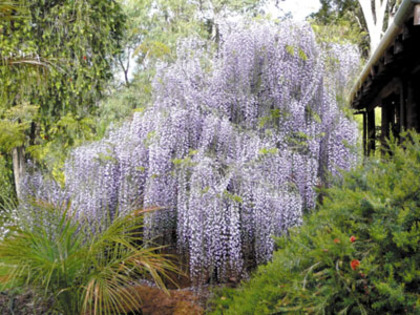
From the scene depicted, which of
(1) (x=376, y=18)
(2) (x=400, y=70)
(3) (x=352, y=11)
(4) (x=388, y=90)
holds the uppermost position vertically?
(3) (x=352, y=11)

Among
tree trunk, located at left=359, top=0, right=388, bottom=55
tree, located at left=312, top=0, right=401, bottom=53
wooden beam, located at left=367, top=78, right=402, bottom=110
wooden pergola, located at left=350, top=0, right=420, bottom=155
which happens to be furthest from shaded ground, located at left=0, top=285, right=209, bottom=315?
tree, located at left=312, top=0, right=401, bottom=53

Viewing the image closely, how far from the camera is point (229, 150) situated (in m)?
4.72

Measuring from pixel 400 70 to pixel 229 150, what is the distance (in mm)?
2341

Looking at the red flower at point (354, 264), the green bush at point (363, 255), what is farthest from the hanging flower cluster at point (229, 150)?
the red flower at point (354, 264)

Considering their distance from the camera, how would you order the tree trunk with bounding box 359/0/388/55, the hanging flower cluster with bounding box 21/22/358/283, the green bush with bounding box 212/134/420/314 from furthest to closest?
the tree trunk with bounding box 359/0/388/55
the hanging flower cluster with bounding box 21/22/358/283
the green bush with bounding box 212/134/420/314

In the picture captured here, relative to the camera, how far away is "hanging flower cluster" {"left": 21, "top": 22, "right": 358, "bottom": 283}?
4.32 metres

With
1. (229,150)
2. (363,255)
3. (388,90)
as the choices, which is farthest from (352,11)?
(363,255)

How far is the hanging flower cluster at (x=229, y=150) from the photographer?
4324 millimetres

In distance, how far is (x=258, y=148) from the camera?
463cm

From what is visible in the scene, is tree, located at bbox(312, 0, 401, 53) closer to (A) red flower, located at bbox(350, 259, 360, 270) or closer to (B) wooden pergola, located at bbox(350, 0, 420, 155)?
(B) wooden pergola, located at bbox(350, 0, 420, 155)

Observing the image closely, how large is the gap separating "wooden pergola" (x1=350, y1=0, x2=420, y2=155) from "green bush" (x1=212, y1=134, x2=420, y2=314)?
598 mm

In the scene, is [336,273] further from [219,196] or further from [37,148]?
[37,148]

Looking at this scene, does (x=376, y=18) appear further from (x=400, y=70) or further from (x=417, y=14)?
(x=417, y=14)

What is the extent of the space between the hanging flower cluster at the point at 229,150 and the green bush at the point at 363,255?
5.82 feet
